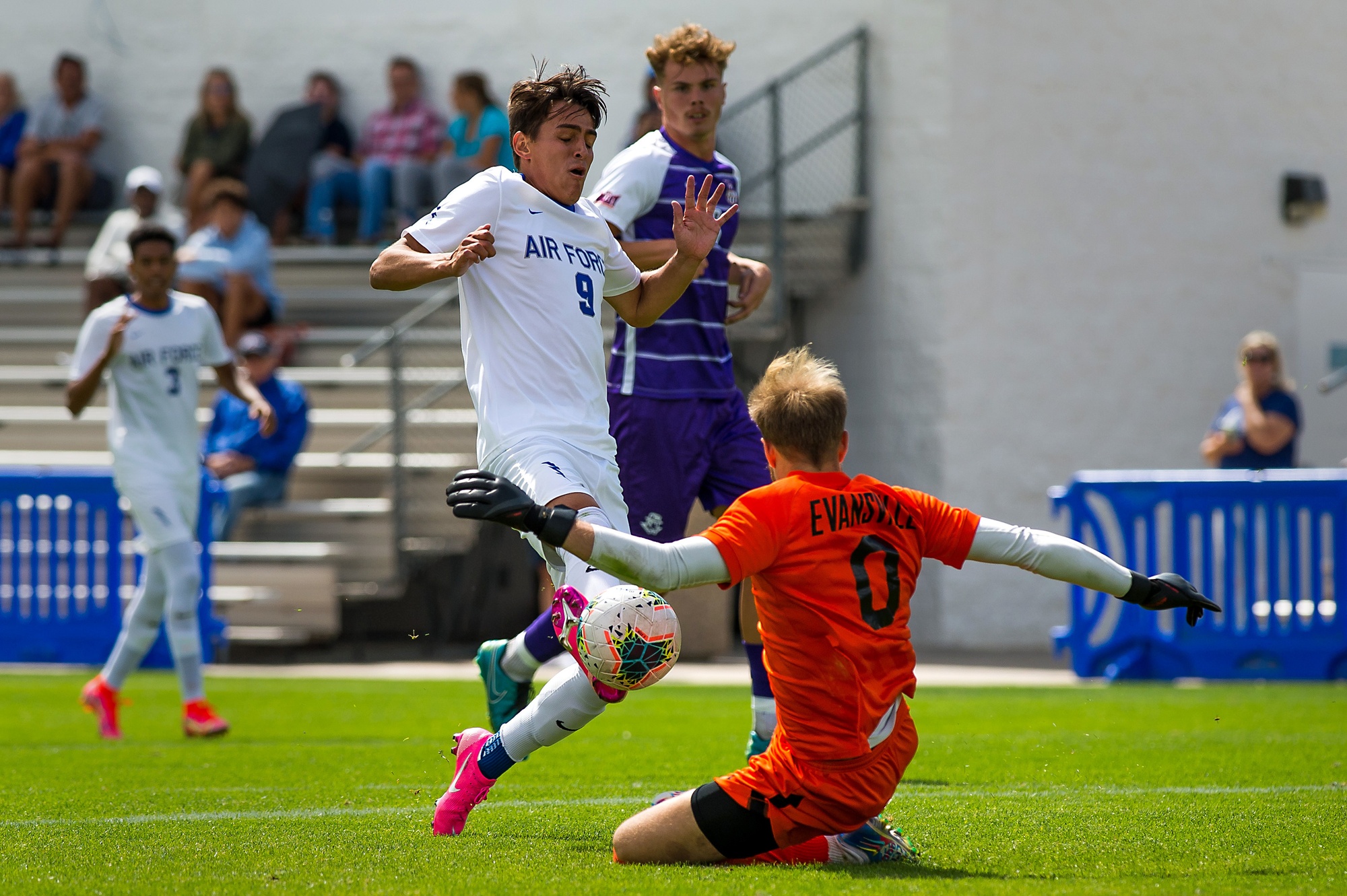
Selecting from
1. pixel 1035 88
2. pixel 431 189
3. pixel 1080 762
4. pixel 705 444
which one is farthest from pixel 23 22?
pixel 1080 762

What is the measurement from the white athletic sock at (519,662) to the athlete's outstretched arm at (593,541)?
1917mm

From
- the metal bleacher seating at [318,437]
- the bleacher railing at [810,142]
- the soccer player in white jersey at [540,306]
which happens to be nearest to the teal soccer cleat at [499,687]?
the soccer player in white jersey at [540,306]

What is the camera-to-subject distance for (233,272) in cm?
1435

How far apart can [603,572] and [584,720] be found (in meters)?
0.56

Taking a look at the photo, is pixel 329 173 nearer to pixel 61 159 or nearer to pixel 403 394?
pixel 61 159

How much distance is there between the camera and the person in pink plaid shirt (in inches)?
611

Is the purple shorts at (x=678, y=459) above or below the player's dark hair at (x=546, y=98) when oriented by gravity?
below

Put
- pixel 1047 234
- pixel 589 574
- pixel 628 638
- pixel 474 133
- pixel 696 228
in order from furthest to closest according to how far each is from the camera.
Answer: pixel 474 133, pixel 1047 234, pixel 696 228, pixel 589 574, pixel 628 638

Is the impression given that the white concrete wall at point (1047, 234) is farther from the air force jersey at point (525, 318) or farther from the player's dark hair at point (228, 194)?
the air force jersey at point (525, 318)

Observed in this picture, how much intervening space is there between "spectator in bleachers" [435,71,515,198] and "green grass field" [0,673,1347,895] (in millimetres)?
5868

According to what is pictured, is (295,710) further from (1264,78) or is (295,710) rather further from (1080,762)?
(1264,78)

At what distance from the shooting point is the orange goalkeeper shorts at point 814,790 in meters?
3.99

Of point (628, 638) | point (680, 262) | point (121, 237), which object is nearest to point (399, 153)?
point (121, 237)

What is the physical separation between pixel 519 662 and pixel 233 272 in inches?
376
